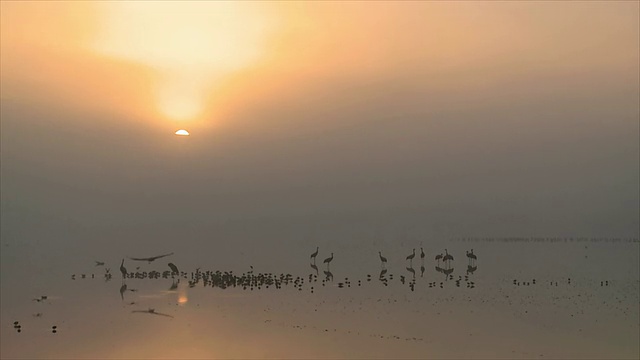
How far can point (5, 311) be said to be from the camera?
1176 inches

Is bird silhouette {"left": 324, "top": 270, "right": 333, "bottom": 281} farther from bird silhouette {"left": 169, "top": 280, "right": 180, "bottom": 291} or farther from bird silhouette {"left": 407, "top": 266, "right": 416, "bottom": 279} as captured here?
bird silhouette {"left": 169, "top": 280, "right": 180, "bottom": 291}

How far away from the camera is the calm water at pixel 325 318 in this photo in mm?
22078

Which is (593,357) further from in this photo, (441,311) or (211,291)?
(211,291)

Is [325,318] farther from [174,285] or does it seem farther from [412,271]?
[412,271]

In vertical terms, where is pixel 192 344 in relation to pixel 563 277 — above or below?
below

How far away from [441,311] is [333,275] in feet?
63.3

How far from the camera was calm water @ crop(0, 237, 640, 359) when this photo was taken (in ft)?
72.4

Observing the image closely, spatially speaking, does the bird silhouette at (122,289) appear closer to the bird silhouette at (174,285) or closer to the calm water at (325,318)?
the calm water at (325,318)

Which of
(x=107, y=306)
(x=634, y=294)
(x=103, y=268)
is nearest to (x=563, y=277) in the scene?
(x=634, y=294)

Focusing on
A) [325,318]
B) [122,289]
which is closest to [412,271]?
[122,289]

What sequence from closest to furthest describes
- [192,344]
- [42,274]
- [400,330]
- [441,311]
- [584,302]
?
[192,344], [400,330], [441,311], [584,302], [42,274]

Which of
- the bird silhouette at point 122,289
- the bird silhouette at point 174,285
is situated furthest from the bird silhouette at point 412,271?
the bird silhouette at point 122,289

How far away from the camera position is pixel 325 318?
27.1m

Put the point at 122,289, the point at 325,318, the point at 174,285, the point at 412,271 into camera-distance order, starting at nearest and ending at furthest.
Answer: the point at 325,318 → the point at 122,289 → the point at 174,285 → the point at 412,271
